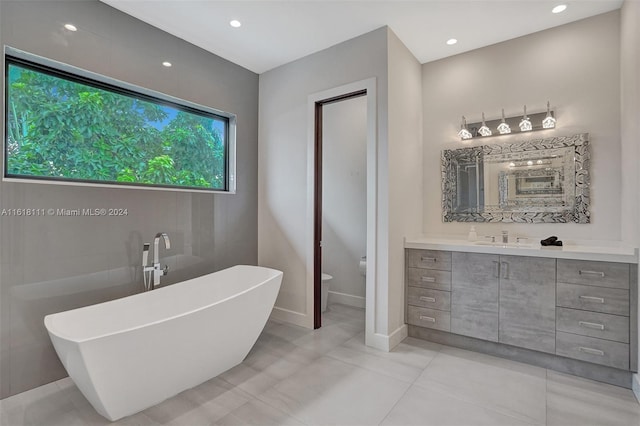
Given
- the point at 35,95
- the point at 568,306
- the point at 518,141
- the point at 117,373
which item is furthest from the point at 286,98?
the point at 568,306

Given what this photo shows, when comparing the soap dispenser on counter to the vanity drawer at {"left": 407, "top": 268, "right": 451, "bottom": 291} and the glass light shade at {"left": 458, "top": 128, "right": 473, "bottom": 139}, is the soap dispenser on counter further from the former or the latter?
the glass light shade at {"left": 458, "top": 128, "right": 473, "bottom": 139}

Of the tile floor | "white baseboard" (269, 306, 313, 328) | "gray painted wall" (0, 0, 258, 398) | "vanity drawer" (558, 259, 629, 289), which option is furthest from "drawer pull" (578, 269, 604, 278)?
"gray painted wall" (0, 0, 258, 398)

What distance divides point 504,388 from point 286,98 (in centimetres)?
325

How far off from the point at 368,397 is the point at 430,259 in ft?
4.49

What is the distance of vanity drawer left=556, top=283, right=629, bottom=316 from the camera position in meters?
2.11

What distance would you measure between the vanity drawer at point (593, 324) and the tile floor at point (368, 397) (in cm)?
35

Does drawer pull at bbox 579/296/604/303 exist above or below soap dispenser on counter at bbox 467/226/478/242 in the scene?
below

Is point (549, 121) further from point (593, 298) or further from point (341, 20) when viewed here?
point (341, 20)

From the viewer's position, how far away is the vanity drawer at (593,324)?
2.10m

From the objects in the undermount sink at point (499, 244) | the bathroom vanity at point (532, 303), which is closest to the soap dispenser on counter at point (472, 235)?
the undermount sink at point (499, 244)

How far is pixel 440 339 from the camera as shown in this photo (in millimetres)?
2859

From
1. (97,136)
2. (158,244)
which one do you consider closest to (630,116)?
(158,244)

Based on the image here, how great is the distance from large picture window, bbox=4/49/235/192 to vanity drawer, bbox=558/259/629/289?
3.23 metres

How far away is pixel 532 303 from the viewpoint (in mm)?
2414
